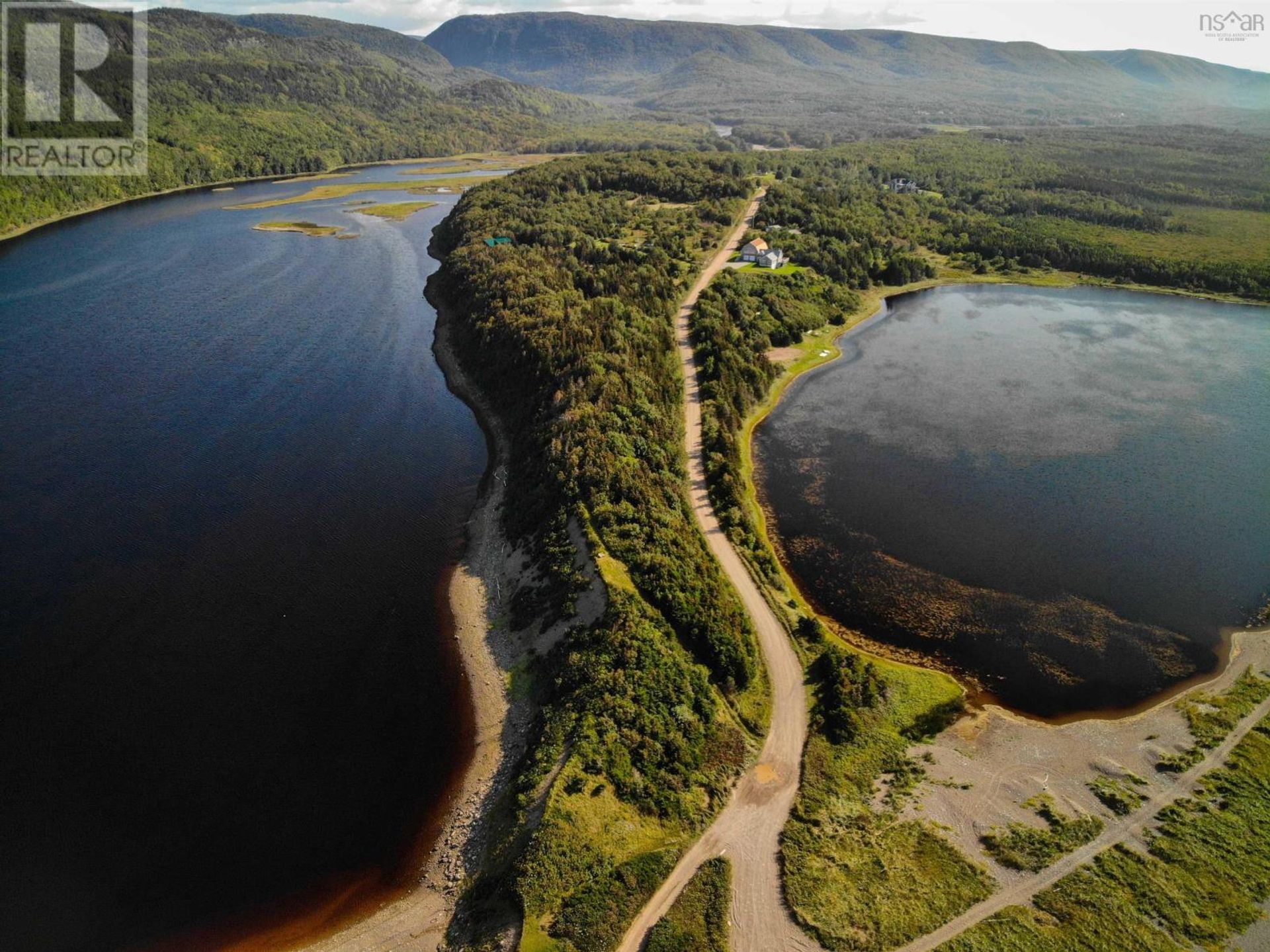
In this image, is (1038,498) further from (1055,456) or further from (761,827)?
(761,827)

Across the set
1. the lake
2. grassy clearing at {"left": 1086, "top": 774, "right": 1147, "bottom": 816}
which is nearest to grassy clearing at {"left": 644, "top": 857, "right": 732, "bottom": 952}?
grassy clearing at {"left": 1086, "top": 774, "right": 1147, "bottom": 816}

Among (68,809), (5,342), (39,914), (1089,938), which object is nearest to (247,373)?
(5,342)

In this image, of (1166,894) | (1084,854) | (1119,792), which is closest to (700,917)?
(1084,854)

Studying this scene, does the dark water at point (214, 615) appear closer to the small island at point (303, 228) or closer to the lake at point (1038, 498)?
the lake at point (1038, 498)

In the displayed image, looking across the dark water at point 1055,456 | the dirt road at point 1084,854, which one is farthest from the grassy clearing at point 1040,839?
the dark water at point 1055,456

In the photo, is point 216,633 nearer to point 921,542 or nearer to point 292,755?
point 292,755

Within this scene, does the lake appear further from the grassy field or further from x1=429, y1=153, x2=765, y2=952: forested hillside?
x1=429, y1=153, x2=765, y2=952: forested hillside
